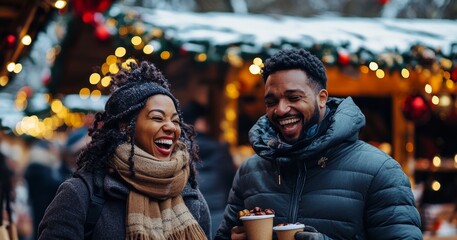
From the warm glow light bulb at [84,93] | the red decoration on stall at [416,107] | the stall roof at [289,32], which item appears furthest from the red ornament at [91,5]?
the warm glow light bulb at [84,93]

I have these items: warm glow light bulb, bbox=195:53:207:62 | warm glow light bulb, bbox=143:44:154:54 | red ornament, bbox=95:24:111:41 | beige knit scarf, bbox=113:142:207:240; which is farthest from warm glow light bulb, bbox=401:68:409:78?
beige knit scarf, bbox=113:142:207:240

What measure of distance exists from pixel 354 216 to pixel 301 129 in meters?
0.48

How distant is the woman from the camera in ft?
14.7

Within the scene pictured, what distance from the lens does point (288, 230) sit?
426cm

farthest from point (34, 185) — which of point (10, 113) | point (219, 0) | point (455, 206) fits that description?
point (219, 0)

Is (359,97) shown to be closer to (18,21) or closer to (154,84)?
(18,21)

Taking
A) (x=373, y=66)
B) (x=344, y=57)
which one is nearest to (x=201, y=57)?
(x=344, y=57)

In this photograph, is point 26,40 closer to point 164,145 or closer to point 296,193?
point 164,145

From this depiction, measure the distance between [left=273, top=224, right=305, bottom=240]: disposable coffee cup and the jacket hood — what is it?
15.7 inches

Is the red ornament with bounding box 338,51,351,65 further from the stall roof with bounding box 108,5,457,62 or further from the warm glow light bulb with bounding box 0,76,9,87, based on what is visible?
the warm glow light bulb with bounding box 0,76,9,87

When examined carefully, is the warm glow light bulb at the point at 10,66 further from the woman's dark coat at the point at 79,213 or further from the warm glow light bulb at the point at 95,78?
the warm glow light bulb at the point at 95,78

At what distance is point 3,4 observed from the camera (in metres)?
8.23

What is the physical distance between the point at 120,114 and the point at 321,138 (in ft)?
3.24

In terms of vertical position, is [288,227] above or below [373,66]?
below
